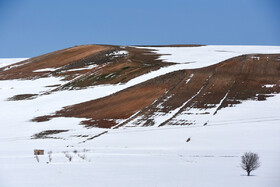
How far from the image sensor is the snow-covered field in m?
17.6

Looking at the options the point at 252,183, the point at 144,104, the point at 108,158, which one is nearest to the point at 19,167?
the point at 108,158

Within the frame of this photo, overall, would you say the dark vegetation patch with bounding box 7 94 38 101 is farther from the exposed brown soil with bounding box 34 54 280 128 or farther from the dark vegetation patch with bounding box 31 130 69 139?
the dark vegetation patch with bounding box 31 130 69 139

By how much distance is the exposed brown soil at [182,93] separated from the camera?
44934mm

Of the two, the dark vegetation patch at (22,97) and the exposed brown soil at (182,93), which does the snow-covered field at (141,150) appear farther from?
the dark vegetation patch at (22,97)

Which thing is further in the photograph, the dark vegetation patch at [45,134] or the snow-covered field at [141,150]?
the dark vegetation patch at [45,134]

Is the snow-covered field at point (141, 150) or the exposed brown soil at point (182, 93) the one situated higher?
the exposed brown soil at point (182, 93)

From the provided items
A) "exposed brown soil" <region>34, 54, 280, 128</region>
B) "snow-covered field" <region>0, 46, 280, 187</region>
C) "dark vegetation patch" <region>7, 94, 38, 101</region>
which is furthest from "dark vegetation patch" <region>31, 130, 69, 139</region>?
"dark vegetation patch" <region>7, 94, 38, 101</region>

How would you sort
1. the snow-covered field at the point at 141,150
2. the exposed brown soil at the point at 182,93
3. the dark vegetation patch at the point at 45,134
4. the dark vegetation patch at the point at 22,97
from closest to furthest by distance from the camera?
1. the snow-covered field at the point at 141,150
2. the dark vegetation patch at the point at 45,134
3. the exposed brown soil at the point at 182,93
4. the dark vegetation patch at the point at 22,97

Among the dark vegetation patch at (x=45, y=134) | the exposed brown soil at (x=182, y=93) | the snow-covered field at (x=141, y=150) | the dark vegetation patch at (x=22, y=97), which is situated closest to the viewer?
the snow-covered field at (x=141, y=150)

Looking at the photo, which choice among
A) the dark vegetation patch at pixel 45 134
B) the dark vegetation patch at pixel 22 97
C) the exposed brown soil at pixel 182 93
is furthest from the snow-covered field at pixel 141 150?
the dark vegetation patch at pixel 22 97

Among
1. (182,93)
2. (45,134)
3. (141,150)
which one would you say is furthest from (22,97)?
(141,150)

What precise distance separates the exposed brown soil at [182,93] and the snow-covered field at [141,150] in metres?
2.61

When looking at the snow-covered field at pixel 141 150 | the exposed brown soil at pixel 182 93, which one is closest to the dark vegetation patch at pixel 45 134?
the snow-covered field at pixel 141 150

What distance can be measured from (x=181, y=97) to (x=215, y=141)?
706 inches
